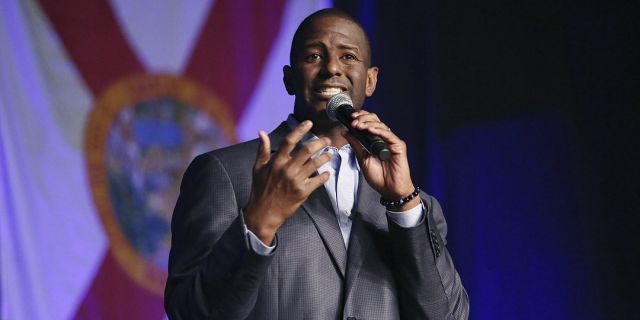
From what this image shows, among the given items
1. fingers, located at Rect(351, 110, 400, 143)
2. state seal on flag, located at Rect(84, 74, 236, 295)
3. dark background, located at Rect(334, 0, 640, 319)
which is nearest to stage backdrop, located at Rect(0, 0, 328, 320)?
state seal on flag, located at Rect(84, 74, 236, 295)

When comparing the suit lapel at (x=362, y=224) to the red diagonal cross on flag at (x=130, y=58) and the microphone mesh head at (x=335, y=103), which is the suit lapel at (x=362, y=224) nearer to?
the microphone mesh head at (x=335, y=103)

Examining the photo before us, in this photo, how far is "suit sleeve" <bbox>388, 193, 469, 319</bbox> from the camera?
5.26 feet

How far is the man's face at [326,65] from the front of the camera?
1773 millimetres

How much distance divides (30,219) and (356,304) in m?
1.58

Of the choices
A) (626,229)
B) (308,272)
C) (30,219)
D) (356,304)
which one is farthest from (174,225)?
(626,229)

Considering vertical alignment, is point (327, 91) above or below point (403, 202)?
above

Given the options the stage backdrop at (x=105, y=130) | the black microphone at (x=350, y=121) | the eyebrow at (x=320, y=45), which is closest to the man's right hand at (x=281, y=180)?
the black microphone at (x=350, y=121)

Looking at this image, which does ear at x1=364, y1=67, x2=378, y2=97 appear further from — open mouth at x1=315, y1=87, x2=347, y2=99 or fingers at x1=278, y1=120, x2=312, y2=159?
fingers at x1=278, y1=120, x2=312, y2=159

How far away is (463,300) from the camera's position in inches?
68.9

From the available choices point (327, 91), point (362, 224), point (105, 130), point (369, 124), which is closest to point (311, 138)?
point (327, 91)

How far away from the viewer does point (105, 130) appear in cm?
298

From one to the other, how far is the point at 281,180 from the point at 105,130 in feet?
5.83

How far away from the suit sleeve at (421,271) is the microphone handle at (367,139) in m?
0.20

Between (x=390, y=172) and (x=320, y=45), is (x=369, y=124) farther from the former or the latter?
(x=320, y=45)
